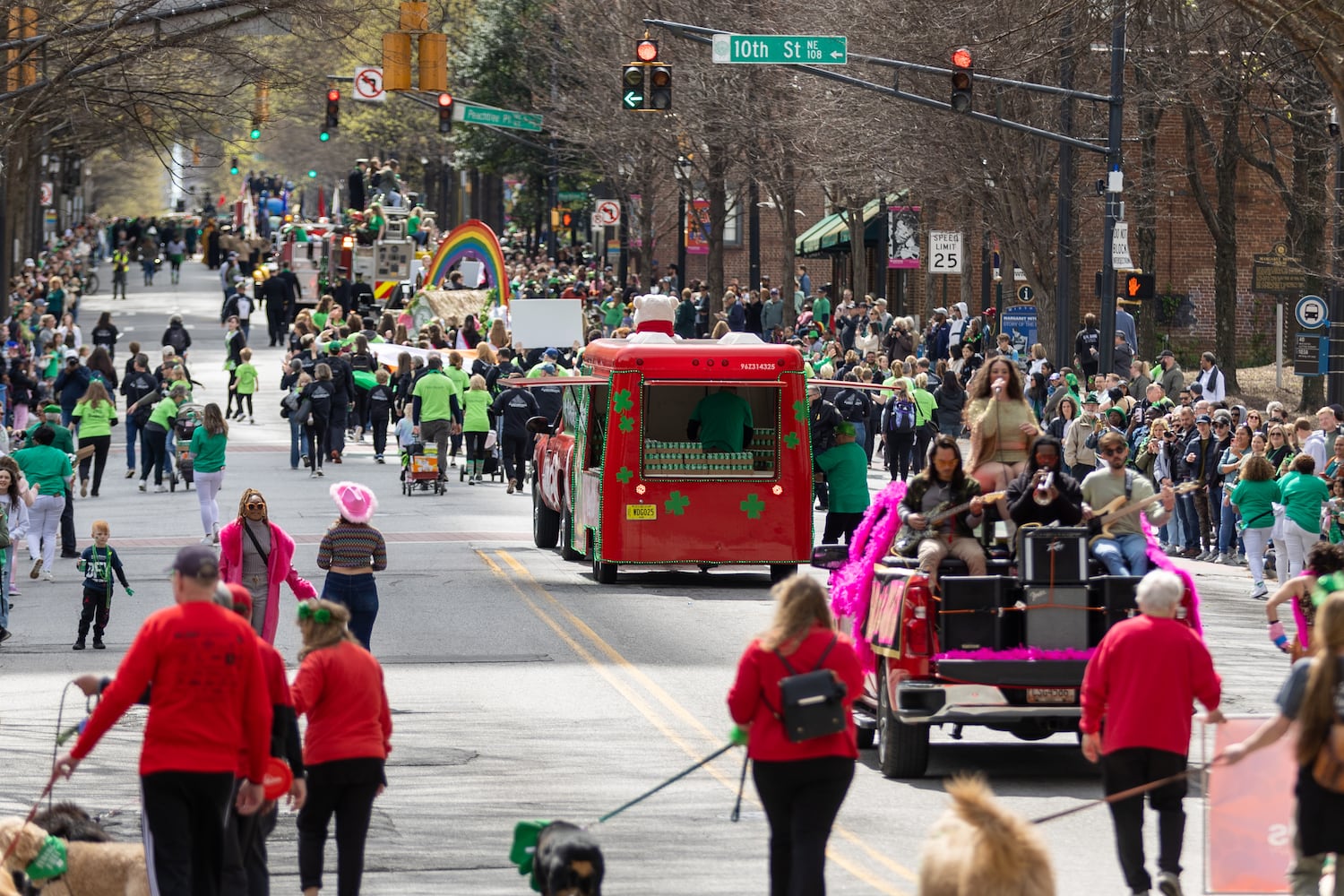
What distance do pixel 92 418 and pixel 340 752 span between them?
2284 cm

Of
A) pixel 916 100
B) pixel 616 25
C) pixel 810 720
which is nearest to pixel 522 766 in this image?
pixel 810 720

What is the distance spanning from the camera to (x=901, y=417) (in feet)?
103

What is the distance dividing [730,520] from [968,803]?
14664 mm

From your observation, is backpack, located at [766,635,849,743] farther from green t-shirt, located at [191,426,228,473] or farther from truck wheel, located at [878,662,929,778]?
green t-shirt, located at [191,426,228,473]

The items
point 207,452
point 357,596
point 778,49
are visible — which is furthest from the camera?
point 778,49

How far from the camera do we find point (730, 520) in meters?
21.3

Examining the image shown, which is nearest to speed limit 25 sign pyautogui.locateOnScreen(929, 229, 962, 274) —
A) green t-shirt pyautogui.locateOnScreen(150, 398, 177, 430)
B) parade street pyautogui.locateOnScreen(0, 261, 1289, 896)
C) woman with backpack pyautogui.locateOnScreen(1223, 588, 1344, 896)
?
parade street pyautogui.locateOnScreen(0, 261, 1289, 896)

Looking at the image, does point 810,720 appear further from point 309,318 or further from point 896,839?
point 309,318

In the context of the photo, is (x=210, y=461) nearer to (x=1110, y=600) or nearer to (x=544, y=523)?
(x=544, y=523)

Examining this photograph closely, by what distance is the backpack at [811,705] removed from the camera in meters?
8.45

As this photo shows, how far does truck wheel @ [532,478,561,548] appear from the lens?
25109mm

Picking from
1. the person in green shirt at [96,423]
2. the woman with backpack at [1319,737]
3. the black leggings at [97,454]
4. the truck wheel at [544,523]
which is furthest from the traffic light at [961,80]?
the woman with backpack at [1319,737]

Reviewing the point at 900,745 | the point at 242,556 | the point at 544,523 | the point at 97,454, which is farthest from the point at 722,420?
the point at 97,454

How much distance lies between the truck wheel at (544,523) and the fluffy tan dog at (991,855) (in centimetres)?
1842
